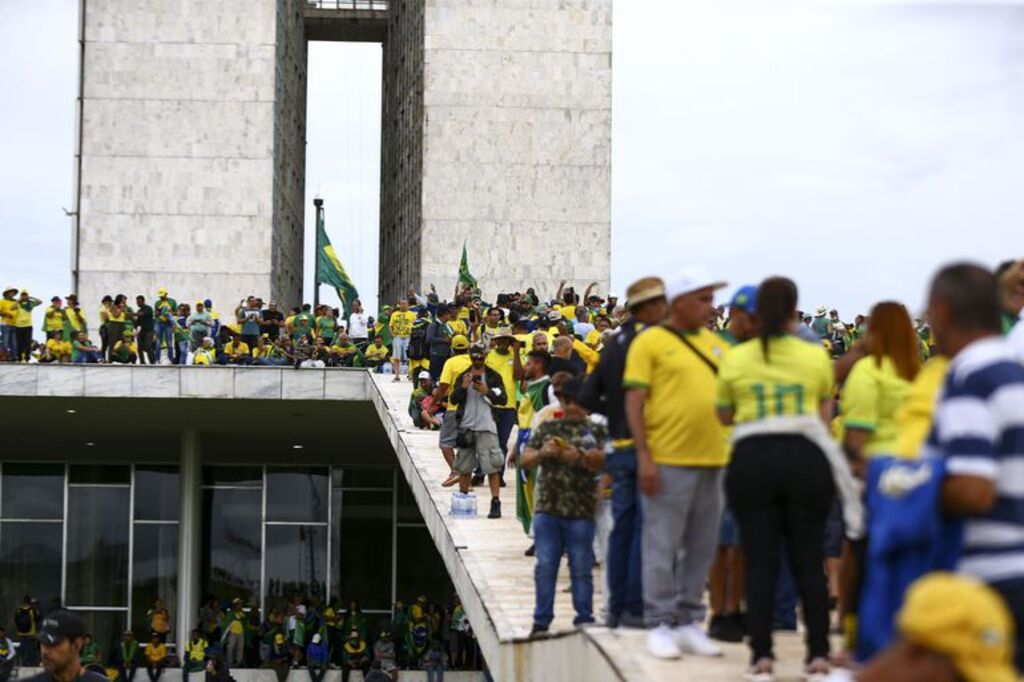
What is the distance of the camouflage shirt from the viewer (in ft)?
30.2

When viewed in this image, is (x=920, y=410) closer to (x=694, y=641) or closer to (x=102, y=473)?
(x=694, y=641)

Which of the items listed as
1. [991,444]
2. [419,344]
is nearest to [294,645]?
[419,344]

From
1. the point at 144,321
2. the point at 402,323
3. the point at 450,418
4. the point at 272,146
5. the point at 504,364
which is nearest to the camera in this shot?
the point at 450,418

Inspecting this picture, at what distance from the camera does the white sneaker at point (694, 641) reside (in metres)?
7.23

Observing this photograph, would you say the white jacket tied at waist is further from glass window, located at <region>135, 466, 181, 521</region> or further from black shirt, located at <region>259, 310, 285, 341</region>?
glass window, located at <region>135, 466, 181, 521</region>

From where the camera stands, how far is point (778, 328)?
6.65 m

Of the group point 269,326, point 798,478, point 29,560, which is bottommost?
point 29,560

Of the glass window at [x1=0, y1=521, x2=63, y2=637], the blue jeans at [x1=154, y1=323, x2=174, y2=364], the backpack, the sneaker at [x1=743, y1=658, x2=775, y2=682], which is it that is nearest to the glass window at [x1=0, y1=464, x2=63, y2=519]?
the glass window at [x1=0, y1=521, x2=63, y2=637]

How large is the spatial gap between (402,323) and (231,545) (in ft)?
36.5

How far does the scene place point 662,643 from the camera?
7.16 metres

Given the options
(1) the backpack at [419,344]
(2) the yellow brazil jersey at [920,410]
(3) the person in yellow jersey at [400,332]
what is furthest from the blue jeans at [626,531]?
(3) the person in yellow jersey at [400,332]

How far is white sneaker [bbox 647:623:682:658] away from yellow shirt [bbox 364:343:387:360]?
21265 mm

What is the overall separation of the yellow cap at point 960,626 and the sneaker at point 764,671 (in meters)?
2.88

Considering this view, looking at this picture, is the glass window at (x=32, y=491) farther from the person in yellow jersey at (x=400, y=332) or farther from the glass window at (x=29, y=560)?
the person in yellow jersey at (x=400, y=332)
